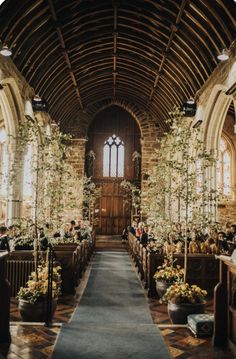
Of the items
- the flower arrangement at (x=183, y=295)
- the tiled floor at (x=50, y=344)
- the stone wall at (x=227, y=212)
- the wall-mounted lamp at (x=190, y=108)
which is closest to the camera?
the tiled floor at (x=50, y=344)

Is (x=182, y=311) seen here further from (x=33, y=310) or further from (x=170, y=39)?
(x=170, y=39)

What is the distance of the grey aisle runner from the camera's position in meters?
3.72

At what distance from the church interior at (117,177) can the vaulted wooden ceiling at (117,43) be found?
44mm

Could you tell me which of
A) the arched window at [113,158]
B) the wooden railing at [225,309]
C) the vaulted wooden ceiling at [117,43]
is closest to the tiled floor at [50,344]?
the wooden railing at [225,309]

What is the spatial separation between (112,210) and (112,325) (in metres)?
14.5

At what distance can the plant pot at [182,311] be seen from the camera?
5.16 metres

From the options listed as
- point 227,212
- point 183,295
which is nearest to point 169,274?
point 183,295

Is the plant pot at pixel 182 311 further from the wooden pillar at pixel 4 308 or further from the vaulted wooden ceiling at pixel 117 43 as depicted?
the vaulted wooden ceiling at pixel 117 43

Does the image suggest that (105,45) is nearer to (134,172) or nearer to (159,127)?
(159,127)

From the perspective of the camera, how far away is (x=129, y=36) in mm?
12250

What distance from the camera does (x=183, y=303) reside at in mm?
5223

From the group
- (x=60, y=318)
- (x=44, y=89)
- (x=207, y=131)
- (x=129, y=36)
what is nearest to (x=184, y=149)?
(x=60, y=318)

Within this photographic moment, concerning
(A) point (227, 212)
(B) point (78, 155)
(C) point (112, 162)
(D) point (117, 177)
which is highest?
(B) point (78, 155)

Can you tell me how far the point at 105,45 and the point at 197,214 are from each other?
8.20 meters
